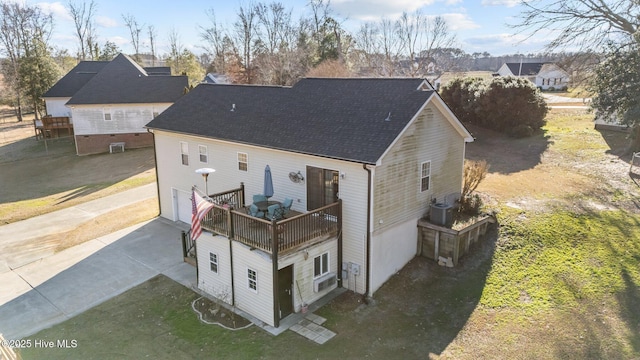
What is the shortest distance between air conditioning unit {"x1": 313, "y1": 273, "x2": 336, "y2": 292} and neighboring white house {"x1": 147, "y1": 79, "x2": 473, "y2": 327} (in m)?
0.04

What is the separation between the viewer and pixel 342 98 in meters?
15.9

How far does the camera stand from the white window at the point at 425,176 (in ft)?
49.2

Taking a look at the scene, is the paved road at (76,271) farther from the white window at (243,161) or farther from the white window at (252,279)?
the white window at (243,161)

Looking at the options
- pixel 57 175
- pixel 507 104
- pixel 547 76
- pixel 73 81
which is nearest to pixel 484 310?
pixel 507 104

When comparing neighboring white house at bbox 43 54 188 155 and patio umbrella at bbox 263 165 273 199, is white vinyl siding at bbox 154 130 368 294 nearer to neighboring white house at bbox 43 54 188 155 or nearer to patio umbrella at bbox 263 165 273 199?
patio umbrella at bbox 263 165 273 199

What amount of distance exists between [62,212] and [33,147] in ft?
72.3

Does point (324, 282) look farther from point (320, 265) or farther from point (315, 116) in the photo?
point (315, 116)

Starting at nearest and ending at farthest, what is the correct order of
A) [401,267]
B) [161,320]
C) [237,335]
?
[237,335]
[161,320]
[401,267]

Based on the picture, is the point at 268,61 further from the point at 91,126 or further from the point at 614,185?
the point at 614,185

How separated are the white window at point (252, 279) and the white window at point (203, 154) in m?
7.44

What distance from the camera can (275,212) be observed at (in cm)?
1332

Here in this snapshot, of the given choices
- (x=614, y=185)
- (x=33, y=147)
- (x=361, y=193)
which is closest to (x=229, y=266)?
(x=361, y=193)

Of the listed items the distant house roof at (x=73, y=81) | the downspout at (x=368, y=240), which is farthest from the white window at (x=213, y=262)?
the distant house roof at (x=73, y=81)

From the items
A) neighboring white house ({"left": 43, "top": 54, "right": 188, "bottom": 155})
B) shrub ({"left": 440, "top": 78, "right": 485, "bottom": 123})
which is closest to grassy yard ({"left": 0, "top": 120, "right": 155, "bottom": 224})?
neighboring white house ({"left": 43, "top": 54, "right": 188, "bottom": 155})
